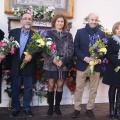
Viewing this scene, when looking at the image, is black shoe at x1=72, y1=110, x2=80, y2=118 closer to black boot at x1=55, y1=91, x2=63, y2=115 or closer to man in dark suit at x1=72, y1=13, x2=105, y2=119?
man in dark suit at x1=72, y1=13, x2=105, y2=119

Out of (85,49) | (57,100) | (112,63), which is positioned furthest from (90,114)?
(85,49)

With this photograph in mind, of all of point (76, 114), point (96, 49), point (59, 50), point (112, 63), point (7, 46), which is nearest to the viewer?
point (7, 46)

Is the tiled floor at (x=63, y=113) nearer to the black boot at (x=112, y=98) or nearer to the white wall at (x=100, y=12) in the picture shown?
the black boot at (x=112, y=98)

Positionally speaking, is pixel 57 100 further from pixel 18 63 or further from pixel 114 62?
pixel 114 62

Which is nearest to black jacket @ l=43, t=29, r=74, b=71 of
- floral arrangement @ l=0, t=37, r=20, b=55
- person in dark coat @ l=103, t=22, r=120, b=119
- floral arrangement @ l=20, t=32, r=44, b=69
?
floral arrangement @ l=20, t=32, r=44, b=69

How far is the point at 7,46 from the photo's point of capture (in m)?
2.81

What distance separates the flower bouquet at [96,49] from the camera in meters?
2.98

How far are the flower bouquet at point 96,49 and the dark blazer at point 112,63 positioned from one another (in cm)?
16

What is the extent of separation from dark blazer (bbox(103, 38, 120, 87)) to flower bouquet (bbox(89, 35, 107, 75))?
16 cm

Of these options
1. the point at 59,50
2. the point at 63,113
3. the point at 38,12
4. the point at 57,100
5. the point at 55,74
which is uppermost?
the point at 38,12

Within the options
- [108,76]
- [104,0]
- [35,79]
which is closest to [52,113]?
[35,79]

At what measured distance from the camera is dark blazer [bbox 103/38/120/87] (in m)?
3.16

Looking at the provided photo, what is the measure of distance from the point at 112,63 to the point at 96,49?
42 cm

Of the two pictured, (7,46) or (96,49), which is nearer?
(7,46)
